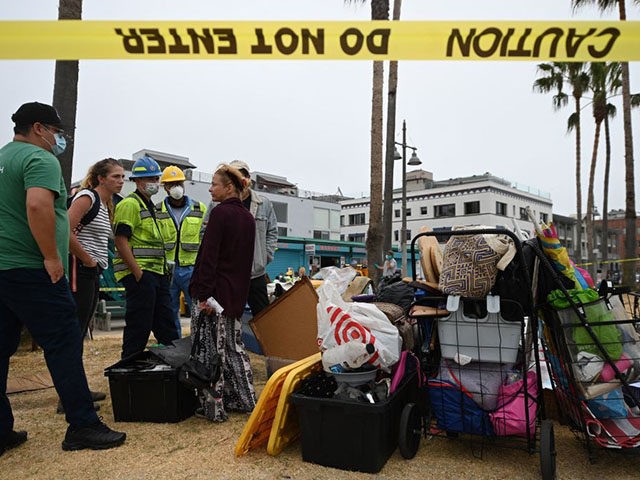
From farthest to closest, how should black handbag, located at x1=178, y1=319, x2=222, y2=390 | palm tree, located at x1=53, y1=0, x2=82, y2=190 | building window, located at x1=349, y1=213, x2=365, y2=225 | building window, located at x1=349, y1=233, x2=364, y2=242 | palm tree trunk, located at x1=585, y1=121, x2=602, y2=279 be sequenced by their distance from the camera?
building window, located at x1=349, y1=213, x2=365, y2=225 < building window, located at x1=349, y1=233, x2=364, y2=242 < palm tree trunk, located at x1=585, y1=121, x2=602, y2=279 < palm tree, located at x1=53, y1=0, x2=82, y2=190 < black handbag, located at x1=178, y1=319, x2=222, y2=390

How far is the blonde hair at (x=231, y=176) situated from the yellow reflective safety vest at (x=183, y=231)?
47.6 inches

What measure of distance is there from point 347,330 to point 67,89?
5586 mm

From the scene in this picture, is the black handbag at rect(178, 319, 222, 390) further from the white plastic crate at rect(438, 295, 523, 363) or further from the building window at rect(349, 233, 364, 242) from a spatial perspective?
the building window at rect(349, 233, 364, 242)

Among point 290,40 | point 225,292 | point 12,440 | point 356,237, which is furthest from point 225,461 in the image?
point 356,237

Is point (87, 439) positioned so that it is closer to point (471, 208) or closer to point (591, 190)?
point (591, 190)

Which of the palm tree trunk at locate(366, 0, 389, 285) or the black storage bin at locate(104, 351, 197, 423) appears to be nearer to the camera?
the black storage bin at locate(104, 351, 197, 423)

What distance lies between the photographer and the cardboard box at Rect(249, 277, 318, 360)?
4.25 meters

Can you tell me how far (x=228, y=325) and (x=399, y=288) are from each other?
4.34ft

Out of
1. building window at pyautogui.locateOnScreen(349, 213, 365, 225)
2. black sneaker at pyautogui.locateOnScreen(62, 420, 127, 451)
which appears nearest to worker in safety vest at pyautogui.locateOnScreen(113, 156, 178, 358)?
black sneaker at pyautogui.locateOnScreen(62, 420, 127, 451)

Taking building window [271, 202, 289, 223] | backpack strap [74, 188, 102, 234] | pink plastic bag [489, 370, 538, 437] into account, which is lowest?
pink plastic bag [489, 370, 538, 437]

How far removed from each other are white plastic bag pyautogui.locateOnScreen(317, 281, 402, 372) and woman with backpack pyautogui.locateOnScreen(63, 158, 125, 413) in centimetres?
176

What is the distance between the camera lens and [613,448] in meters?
2.53

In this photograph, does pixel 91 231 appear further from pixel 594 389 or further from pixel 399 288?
pixel 594 389

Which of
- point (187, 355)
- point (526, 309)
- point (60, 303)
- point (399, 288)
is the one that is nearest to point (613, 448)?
point (526, 309)
